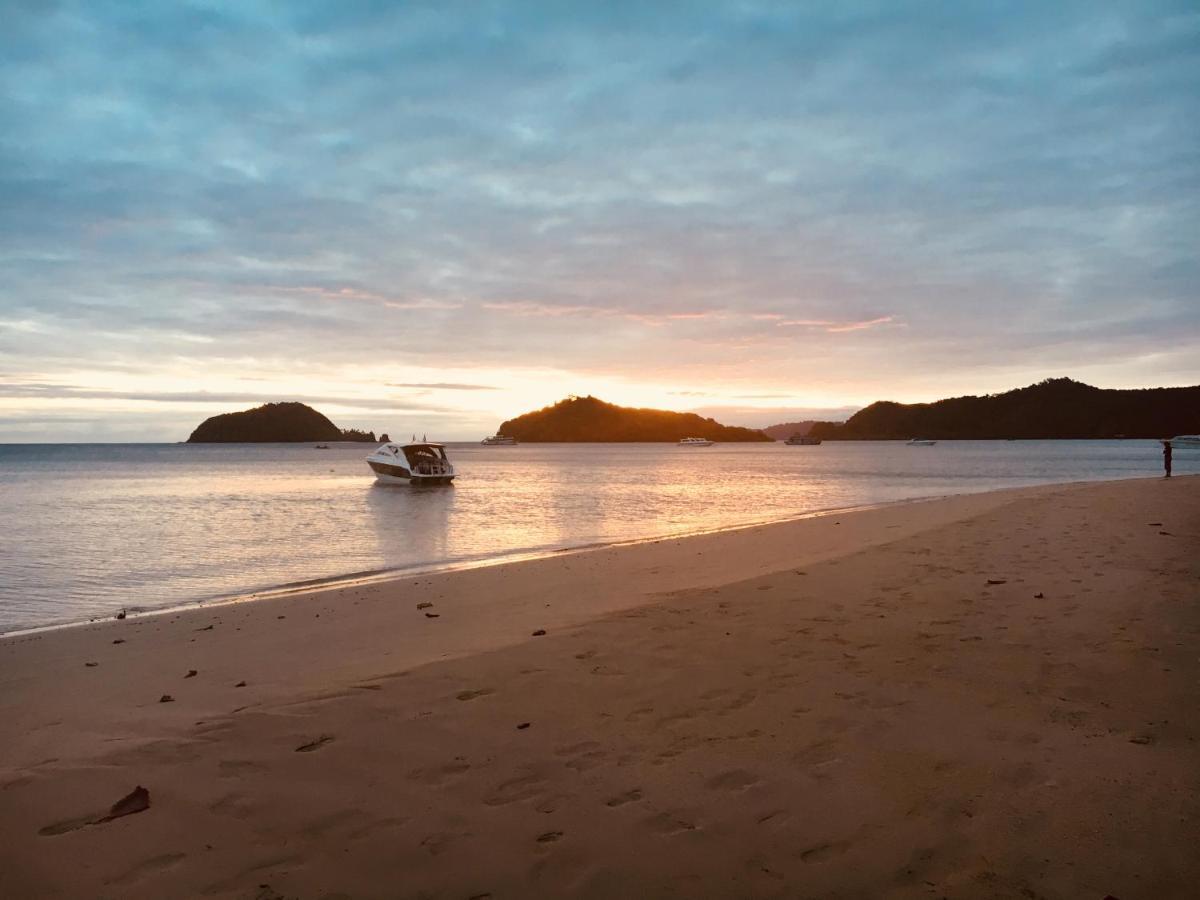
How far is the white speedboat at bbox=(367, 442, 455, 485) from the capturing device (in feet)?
163

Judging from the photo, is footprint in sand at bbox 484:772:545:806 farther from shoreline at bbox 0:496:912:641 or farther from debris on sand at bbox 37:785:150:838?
shoreline at bbox 0:496:912:641

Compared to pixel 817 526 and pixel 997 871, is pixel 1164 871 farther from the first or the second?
pixel 817 526

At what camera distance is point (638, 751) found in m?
4.65

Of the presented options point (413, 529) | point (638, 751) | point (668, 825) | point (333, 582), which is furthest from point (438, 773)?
point (413, 529)

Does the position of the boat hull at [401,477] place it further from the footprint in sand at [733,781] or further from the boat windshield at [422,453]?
the footprint in sand at [733,781]

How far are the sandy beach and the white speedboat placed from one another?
40.6 m

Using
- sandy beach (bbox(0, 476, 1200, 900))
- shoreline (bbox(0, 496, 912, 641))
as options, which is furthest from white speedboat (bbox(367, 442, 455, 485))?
sandy beach (bbox(0, 476, 1200, 900))

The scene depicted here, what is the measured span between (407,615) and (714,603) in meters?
4.14

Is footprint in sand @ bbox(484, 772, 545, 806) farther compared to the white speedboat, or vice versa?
the white speedboat

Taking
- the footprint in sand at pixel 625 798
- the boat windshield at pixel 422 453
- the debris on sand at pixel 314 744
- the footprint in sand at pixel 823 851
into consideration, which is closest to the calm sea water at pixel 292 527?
the boat windshield at pixel 422 453

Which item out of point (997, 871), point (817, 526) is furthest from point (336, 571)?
point (997, 871)

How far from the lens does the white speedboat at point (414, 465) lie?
4956 cm

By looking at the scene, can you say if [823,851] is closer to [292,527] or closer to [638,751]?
[638,751]

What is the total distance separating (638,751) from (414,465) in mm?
47493
